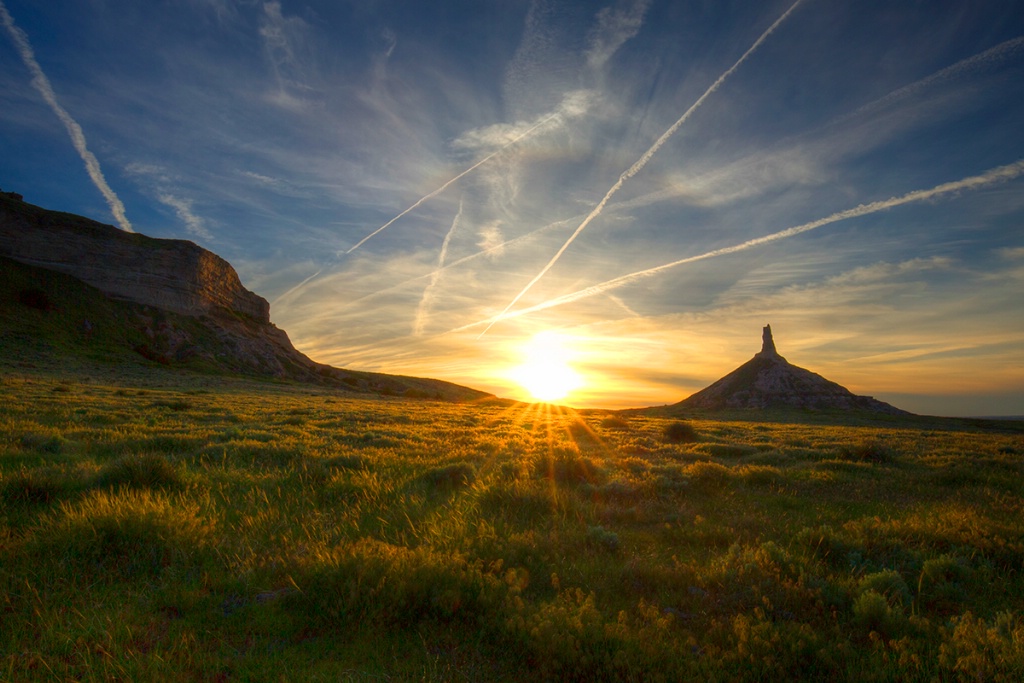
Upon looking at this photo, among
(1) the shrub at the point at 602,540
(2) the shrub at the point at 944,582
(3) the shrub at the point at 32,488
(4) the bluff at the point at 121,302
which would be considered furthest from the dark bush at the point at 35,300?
(2) the shrub at the point at 944,582

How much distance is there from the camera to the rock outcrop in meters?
135

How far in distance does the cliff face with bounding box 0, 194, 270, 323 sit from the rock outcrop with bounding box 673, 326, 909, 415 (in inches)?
5016

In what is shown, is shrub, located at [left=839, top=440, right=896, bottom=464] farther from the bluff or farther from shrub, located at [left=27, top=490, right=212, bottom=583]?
the bluff

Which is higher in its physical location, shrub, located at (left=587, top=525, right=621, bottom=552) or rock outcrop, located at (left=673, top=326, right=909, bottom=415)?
rock outcrop, located at (left=673, top=326, right=909, bottom=415)

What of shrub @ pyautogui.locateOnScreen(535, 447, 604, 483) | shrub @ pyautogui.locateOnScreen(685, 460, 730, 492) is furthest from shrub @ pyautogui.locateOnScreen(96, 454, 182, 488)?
shrub @ pyautogui.locateOnScreen(685, 460, 730, 492)

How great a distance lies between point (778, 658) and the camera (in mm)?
3496

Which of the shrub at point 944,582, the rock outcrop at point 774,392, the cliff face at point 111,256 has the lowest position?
the shrub at point 944,582

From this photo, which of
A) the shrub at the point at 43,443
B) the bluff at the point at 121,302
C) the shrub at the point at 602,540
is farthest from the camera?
the bluff at the point at 121,302

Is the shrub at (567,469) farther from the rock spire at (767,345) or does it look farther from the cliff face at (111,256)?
the rock spire at (767,345)

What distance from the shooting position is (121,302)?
254 feet

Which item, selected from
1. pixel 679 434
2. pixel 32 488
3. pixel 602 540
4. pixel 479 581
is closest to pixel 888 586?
pixel 602 540

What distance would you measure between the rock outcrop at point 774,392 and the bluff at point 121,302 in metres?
110

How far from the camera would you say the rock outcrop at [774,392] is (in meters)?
135

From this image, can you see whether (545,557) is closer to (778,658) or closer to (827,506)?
(778,658)
